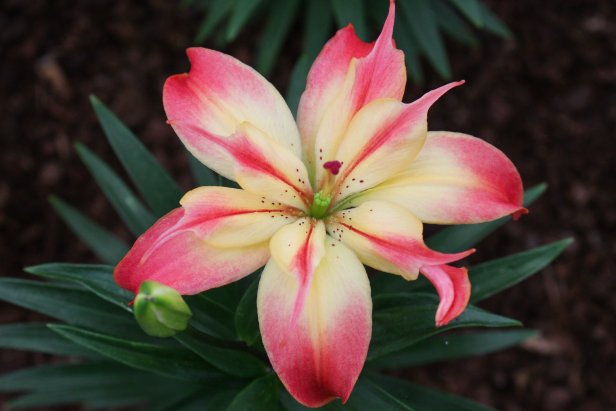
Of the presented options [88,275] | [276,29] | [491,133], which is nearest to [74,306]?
[88,275]

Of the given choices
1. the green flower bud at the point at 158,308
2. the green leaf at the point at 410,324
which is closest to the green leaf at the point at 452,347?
the green leaf at the point at 410,324

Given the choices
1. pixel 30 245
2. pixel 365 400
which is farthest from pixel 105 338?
pixel 30 245

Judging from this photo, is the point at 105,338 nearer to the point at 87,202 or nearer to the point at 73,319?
the point at 73,319

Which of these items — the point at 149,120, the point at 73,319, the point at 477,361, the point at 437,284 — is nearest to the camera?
the point at 437,284

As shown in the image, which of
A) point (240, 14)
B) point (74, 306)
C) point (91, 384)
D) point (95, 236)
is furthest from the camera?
point (240, 14)

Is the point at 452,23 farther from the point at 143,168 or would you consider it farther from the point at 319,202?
the point at 319,202

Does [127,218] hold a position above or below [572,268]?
above
